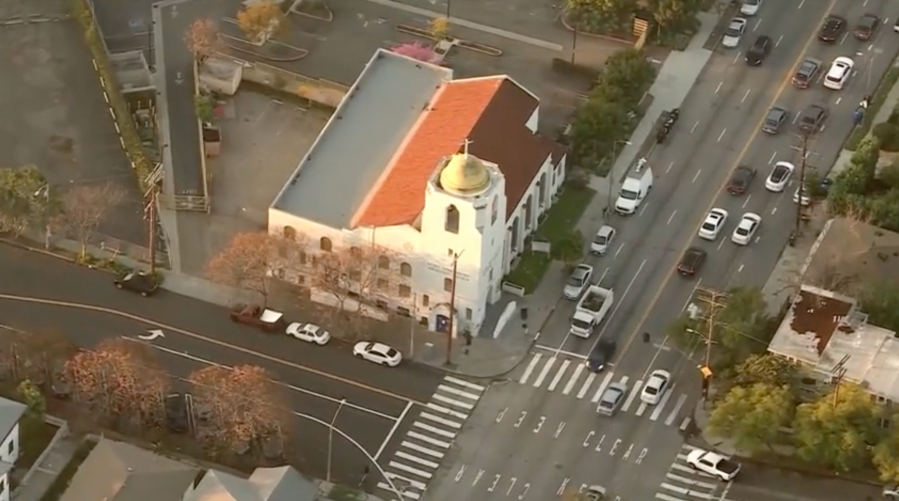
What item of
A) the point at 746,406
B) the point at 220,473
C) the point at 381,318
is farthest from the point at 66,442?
the point at 746,406

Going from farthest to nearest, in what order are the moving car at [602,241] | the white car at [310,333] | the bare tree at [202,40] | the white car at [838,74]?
the white car at [838,74], the bare tree at [202,40], the moving car at [602,241], the white car at [310,333]

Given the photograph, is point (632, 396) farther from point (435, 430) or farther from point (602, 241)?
point (602, 241)

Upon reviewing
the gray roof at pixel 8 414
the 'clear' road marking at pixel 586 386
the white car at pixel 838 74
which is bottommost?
the gray roof at pixel 8 414

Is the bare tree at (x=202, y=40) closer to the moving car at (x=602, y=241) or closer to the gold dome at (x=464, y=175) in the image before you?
the gold dome at (x=464, y=175)

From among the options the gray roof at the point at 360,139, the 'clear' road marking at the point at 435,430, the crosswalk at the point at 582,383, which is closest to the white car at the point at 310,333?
the gray roof at the point at 360,139

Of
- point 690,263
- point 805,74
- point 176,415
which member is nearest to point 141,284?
point 176,415
